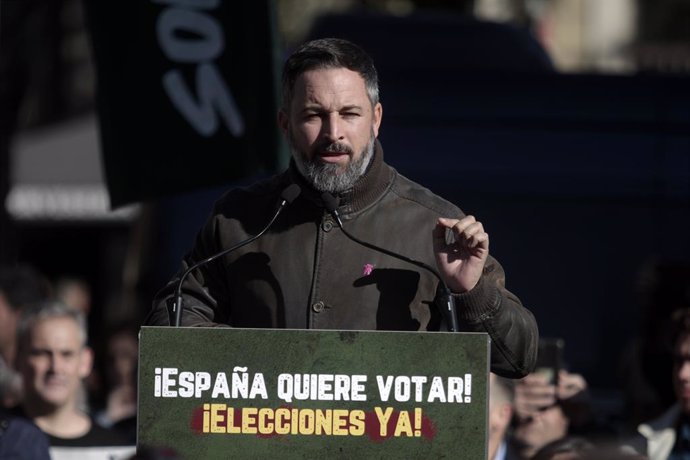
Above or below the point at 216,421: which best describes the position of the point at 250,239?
above

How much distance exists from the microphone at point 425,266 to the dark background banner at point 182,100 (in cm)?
328

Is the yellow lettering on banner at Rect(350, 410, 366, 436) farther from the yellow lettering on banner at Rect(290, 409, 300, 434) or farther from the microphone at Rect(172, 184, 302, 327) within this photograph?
the microphone at Rect(172, 184, 302, 327)

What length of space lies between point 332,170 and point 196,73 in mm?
3346

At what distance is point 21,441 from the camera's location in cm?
539

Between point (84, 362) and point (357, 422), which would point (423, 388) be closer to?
point (357, 422)

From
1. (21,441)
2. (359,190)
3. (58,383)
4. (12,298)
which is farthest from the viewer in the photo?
(12,298)

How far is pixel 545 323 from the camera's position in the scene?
8883mm

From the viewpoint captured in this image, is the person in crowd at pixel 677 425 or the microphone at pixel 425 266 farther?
the person in crowd at pixel 677 425

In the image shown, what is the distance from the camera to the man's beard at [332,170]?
4262 mm

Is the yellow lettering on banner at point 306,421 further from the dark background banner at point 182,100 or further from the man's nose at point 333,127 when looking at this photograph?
the dark background banner at point 182,100

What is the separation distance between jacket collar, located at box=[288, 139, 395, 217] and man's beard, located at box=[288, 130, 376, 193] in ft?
0.10

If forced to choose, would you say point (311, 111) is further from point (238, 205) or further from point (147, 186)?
point (147, 186)

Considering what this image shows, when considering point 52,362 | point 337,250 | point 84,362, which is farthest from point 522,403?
point 337,250

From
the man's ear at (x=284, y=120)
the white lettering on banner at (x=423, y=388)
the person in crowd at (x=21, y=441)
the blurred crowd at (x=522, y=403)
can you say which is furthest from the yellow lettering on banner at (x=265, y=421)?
the blurred crowd at (x=522, y=403)
